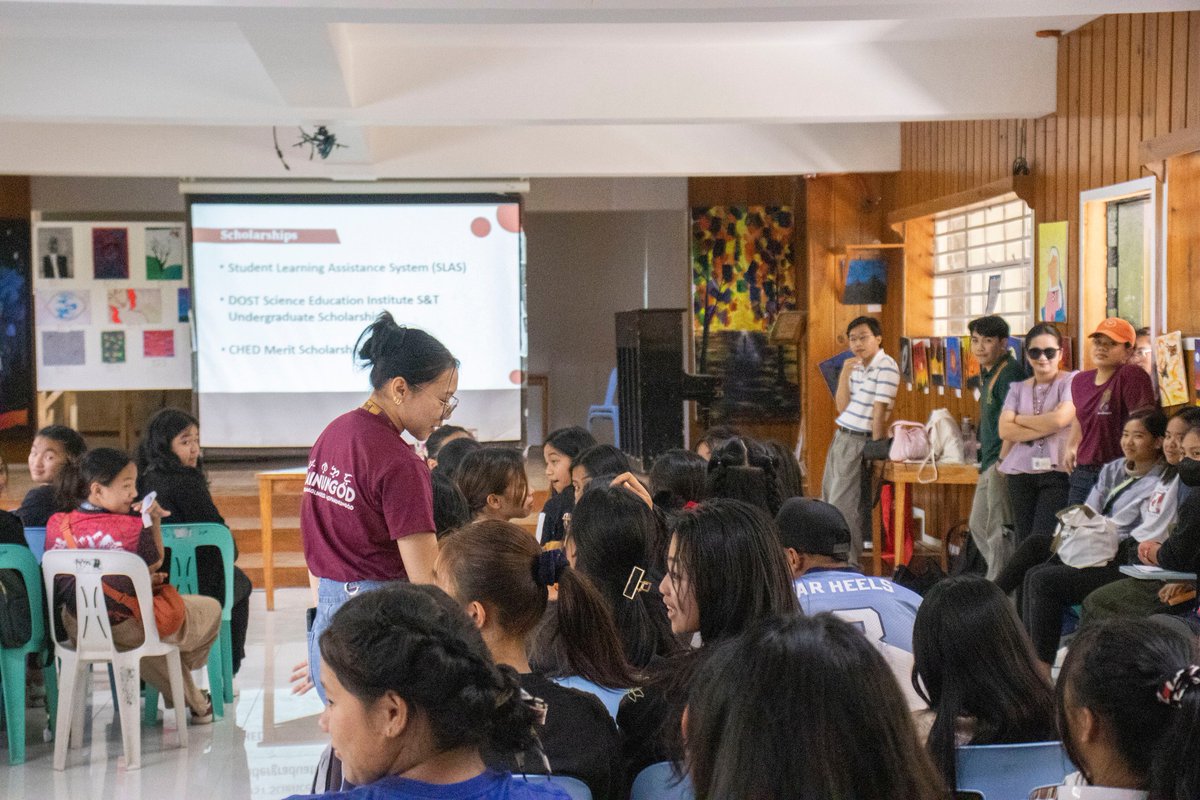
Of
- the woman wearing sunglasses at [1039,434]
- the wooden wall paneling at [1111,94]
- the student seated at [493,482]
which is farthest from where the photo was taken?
the wooden wall paneling at [1111,94]

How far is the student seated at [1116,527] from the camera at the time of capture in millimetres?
4539

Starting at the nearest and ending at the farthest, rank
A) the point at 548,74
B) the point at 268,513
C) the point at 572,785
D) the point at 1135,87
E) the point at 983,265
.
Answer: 1. the point at 572,785
2. the point at 1135,87
3. the point at 548,74
4. the point at 268,513
5. the point at 983,265

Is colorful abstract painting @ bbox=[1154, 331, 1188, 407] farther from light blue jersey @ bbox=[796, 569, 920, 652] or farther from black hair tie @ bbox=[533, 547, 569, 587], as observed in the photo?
black hair tie @ bbox=[533, 547, 569, 587]

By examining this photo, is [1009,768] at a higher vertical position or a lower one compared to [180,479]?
lower

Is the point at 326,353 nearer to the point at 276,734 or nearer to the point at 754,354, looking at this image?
the point at 754,354

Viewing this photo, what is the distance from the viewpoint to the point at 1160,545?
4.23 metres

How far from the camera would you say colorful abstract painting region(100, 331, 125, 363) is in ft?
29.8

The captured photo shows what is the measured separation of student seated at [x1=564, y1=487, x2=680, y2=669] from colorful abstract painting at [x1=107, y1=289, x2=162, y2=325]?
23.8ft

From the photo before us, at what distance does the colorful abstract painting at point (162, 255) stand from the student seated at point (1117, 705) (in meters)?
8.54

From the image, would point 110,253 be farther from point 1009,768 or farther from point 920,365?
point 1009,768

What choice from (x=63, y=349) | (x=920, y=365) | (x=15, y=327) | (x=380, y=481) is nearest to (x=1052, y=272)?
(x=920, y=365)

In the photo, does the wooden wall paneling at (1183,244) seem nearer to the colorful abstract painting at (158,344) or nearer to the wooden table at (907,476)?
the wooden table at (907,476)

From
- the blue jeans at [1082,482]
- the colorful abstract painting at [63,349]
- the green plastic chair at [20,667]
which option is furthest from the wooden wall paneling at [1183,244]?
the colorful abstract painting at [63,349]

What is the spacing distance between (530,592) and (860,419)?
509 cm
